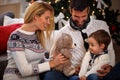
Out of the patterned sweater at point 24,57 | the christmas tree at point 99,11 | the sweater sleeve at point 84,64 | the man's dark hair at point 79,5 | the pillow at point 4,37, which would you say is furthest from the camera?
the christmas tree at point 99,11

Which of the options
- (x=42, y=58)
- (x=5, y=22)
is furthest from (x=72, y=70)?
(x=5, y=22)

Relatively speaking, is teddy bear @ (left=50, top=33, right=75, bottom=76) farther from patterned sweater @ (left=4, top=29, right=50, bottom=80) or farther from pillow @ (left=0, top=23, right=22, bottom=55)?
pillow @ (left=0, top=23, right=22, bottom=55)

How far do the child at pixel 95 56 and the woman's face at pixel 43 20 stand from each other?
1.14 ft

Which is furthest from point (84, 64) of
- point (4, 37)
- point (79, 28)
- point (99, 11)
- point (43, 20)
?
point (99, 11)

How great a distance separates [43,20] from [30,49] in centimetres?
23

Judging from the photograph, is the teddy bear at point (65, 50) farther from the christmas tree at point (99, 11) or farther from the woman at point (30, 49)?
the christmas tree at point (99, 11)

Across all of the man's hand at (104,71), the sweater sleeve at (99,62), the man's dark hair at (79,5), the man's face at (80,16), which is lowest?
the man's hand at (104,71)

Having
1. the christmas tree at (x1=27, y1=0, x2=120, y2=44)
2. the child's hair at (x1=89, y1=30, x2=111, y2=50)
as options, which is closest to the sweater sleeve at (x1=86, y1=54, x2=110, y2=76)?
the child's hair at (x1=89, y1=30, x2=111, y2=50)

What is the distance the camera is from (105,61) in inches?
69.7

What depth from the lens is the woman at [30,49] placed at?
167cm

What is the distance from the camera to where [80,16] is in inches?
76.9

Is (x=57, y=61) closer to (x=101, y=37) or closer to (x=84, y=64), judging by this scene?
(x=84, y=64)

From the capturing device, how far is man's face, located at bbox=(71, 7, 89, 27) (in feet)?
6.38

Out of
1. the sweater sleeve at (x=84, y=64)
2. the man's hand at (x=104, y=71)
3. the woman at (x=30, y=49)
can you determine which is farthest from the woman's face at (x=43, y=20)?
the man's hand at (x=104, y=71)
